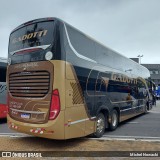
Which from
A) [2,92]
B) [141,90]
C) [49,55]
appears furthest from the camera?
[141,90]

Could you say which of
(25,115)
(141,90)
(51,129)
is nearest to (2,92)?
(25,115)

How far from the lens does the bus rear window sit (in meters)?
6.38

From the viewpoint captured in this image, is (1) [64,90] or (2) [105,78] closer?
(1) [64,90]

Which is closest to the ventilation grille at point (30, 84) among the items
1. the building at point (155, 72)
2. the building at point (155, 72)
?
the building at point (155, 72)

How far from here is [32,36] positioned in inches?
266

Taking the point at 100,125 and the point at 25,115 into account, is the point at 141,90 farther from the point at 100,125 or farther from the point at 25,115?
the point at 25,115

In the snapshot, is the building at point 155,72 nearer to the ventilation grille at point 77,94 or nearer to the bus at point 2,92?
the bus at point 2,92

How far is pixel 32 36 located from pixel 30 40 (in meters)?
0.13

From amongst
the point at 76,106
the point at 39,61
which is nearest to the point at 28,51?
the point at 39,61

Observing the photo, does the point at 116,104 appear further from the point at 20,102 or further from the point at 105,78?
the point at 20,102

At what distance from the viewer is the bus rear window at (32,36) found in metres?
6.38

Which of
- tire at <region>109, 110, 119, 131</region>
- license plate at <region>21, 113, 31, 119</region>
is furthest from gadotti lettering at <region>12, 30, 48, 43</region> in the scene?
tire at <region>109, 110, 119, 131</region>

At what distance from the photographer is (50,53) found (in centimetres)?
620

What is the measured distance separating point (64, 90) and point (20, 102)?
1.59 metres
